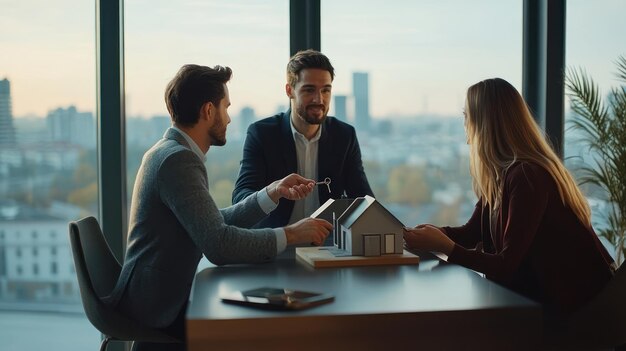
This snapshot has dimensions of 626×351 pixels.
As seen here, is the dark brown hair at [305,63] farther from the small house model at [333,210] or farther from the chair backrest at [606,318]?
the chair backrest at [606,318]

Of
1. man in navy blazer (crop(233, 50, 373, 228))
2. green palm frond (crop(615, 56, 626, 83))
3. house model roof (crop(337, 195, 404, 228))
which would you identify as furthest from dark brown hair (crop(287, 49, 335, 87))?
green palm frond (crop(615, 56, 626, 83))

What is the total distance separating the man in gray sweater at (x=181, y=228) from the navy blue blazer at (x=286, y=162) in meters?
0.93

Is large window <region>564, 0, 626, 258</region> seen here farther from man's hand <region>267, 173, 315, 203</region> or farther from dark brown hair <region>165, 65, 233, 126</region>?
dark brown hair <region>165, 65, 233, 126</region>

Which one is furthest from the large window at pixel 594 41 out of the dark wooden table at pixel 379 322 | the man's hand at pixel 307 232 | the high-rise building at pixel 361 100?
the dark wooden table at pixel 379 322

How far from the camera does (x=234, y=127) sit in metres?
4.40

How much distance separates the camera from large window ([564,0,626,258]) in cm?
466

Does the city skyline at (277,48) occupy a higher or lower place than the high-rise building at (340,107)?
higher

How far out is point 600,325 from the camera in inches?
102

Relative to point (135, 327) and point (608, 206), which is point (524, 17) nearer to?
point (608, 206)

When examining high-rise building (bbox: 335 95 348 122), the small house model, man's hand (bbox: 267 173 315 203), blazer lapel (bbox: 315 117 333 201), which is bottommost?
the small house model

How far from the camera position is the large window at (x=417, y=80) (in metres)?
4.46

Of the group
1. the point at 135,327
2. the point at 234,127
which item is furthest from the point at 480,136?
the point at 234,127

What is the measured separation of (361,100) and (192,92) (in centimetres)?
176

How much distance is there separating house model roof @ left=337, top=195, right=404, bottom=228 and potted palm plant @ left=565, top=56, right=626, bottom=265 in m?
1.92
